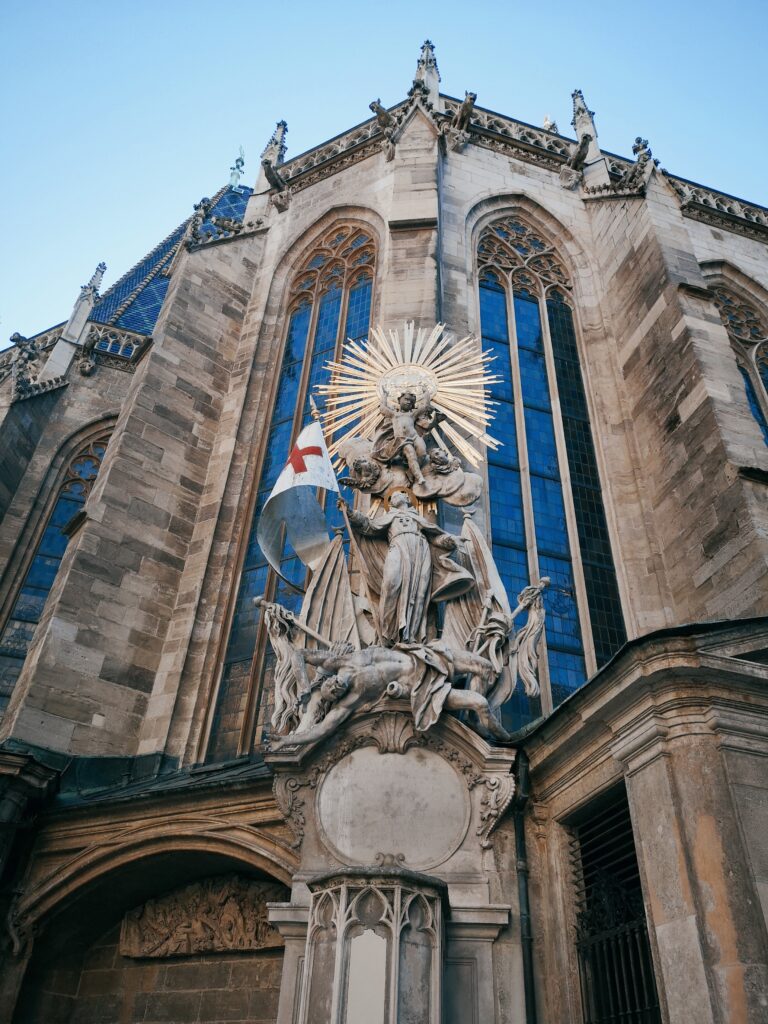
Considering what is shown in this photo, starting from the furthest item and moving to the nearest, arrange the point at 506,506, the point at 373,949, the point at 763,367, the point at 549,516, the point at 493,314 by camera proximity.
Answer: the point at 763,367 → the point at 493,314 → the point at 549,516 → the point at 506,506 → the point at 373,949

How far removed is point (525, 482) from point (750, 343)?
24.2 feet

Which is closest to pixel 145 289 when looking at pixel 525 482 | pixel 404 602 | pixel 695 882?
pixel 525 482

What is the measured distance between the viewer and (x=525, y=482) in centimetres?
1255

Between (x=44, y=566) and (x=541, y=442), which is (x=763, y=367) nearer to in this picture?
(x=541, y=442)

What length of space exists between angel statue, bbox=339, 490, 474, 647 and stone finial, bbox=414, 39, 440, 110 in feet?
39.1

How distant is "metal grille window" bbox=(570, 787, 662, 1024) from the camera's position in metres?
5.46

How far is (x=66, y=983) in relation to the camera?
8477 mm

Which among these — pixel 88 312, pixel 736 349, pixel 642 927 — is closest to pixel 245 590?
pixel 642 927

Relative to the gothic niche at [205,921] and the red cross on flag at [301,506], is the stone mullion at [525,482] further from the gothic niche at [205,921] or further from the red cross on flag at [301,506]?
the gothic niche at [205,921]

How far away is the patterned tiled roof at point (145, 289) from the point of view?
80.8 ft

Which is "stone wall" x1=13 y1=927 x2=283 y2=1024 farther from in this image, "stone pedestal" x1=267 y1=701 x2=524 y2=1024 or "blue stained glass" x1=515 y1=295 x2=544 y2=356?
"blue stained glass" x1=515 y1=295 x2=544 y2=356

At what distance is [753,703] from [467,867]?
239cm

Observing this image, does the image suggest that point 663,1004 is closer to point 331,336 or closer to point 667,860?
point 667,860

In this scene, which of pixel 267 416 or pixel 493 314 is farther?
pixel 493 314
